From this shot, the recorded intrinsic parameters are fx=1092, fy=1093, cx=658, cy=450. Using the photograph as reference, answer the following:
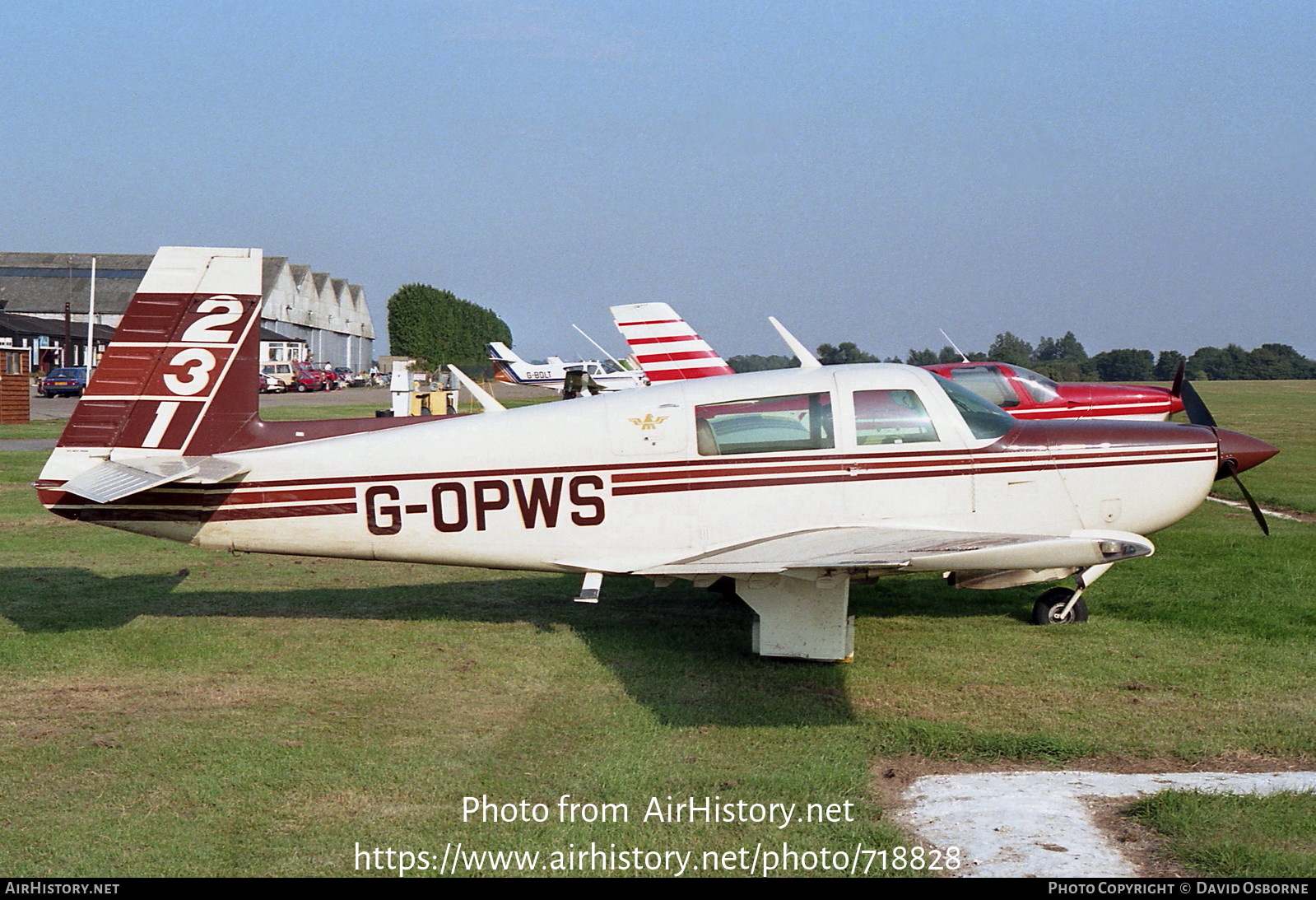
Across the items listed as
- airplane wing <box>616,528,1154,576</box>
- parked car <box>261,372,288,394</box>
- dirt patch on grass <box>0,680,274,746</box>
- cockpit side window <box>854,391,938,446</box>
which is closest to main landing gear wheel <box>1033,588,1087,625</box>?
airplane wing <box>616,528,1154,576</box>

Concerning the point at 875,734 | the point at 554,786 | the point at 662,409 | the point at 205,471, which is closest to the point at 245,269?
the point at 205,471

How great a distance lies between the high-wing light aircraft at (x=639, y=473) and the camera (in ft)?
23.1

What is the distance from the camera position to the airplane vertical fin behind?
7.37m

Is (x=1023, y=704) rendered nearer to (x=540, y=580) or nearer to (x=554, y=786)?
(x=554, y=786)

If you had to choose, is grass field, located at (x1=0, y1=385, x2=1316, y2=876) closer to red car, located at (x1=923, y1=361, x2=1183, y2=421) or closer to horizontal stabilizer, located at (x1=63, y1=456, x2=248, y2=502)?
horizontal stabilizer, located at (x1=63, y1=456, x2=248, y2=502)

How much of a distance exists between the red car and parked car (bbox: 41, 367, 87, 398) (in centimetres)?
4756

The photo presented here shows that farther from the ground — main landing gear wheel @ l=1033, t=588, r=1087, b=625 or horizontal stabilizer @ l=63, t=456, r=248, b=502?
horizontal stabilizer @ l=63, t=456, r=248, b=502

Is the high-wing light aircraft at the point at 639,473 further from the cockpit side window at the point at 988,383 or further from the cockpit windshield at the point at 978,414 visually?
the cockpit side window at the point at 988,383

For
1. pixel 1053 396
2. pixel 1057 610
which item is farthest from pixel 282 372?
pixel 1057 610

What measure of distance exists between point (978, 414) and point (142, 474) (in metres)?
5.42

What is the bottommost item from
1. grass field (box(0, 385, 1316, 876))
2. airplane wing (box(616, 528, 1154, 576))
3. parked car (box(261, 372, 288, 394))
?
grass field (box(0, 385, 1316, 876))

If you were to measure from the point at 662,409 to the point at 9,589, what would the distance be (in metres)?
5.96

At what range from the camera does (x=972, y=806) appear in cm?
485

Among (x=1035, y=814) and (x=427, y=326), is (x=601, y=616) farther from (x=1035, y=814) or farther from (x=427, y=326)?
(x=427, y=326)
